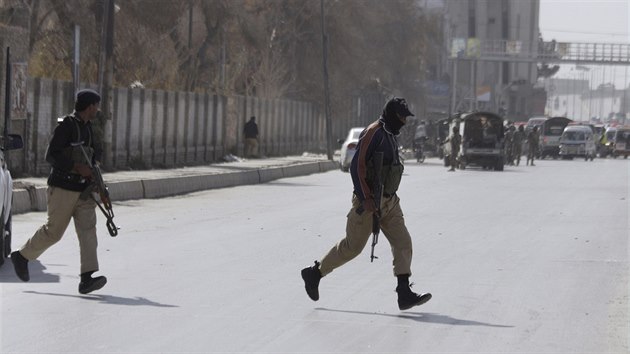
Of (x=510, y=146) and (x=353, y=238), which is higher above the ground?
A: (x=353, y=238)

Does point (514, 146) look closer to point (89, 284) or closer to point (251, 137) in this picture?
point (251, 137)

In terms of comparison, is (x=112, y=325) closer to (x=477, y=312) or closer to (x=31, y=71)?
(x=477, y=312)

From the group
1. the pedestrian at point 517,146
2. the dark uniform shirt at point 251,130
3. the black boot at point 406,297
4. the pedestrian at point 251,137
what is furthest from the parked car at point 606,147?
the black boot at point 406,297

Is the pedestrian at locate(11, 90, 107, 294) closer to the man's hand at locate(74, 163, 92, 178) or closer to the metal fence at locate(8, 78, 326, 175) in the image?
the man's hand at locate(74, 163, 92, 178)

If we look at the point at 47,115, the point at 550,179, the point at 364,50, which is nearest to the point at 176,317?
the point at 47,115

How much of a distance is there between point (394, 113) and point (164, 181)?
61.4 ft

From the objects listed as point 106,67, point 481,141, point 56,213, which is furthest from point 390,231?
point 481,141

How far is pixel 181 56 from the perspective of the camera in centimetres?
4912

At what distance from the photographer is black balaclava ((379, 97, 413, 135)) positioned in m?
10.4

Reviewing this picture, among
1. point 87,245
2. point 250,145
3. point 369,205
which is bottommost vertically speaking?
point 250,145

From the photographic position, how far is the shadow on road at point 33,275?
1212cm

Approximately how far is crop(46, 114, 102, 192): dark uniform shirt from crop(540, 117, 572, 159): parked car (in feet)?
225

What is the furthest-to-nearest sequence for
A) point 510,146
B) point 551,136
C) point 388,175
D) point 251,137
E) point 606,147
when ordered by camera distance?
point 606,147 < point 551,136 < point 510,146 < point 251,137 < point 388,175

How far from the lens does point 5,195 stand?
1319 centimetres
